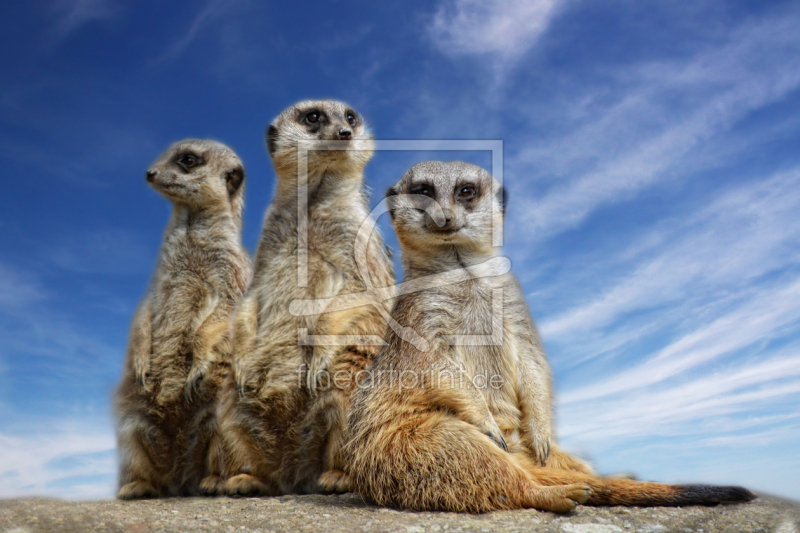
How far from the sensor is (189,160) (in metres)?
7.01

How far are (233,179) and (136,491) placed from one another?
3.04 meters

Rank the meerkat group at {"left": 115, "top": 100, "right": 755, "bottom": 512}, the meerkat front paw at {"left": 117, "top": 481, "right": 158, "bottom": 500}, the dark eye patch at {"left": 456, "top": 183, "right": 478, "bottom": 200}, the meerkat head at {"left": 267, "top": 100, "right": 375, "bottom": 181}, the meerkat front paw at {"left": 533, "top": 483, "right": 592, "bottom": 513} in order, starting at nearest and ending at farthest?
the meerkat front paw at {"left": 533, "top": 483, "right": 592, "bottom": 513}, the meerkat group at {"left": 115, "top": 100, "right": 755, "bottom": 512}, the dark eye patch at {"left": 456, "top": 183, "right": 478, "bottom": 200}, the meerkat front paw at {"left": 117, "top": 481, "right": 158, "bottom": 500}, the meerkat head at {"left": 267, "top": 100, "right": 375, "bottom": 181}

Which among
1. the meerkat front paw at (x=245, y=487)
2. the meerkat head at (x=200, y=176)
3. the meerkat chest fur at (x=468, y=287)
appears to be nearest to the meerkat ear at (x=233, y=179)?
the meerkat head at (x=200, y=176)

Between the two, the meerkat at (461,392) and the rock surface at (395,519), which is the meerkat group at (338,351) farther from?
the rock surface at (395,519)

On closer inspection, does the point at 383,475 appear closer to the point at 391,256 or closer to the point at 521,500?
the point at 521,500

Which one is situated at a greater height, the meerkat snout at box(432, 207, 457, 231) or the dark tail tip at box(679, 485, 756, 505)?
the meerkat snout at box(432, 207, 457, 231)

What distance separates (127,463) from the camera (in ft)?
20.9

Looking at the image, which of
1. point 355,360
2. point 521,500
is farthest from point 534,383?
point 355,360

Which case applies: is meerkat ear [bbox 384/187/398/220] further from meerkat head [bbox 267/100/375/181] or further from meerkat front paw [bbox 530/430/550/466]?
meerkat front paw [bbox 530/430/550/466]

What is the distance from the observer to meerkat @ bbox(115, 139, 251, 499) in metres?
6.19

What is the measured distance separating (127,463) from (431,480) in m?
3.52

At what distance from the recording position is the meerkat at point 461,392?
4.03m

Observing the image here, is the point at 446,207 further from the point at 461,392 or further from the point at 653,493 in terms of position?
the point at 653,493

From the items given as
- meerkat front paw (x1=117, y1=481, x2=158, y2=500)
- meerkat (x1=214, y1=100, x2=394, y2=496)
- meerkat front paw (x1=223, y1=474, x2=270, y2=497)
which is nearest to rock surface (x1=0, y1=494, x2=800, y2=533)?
meerkat front paw (x1=223, y1=474, x2=270, y2=497)
